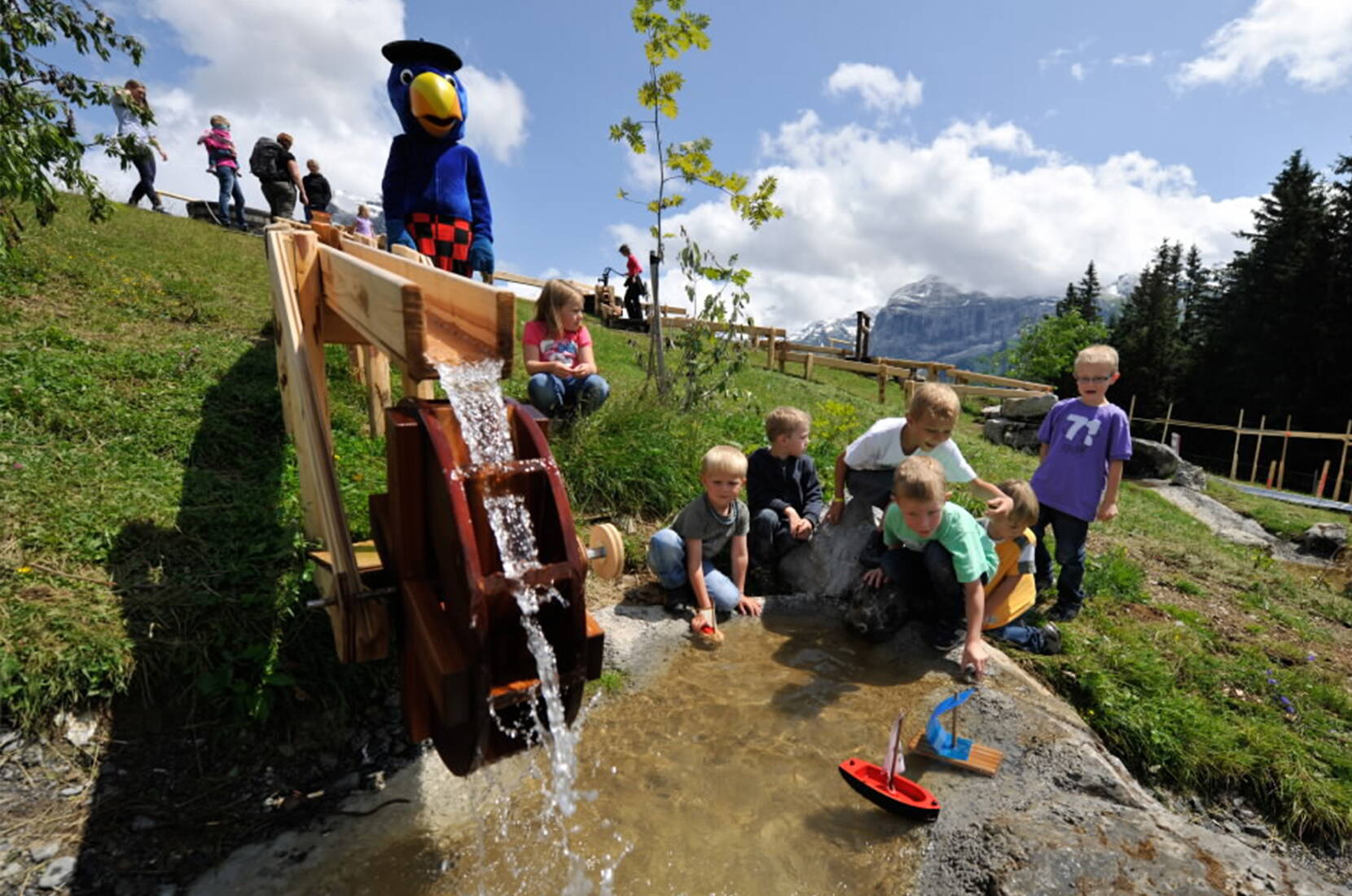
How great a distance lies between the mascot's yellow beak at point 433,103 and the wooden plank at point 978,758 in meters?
4.65

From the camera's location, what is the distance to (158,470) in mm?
3645

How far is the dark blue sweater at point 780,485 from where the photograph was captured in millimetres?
4488

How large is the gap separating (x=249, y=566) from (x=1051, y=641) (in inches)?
159

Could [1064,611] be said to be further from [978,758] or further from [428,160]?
[428,160]

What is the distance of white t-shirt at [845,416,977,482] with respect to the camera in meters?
4.00

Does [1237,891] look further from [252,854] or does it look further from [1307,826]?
[252,854]

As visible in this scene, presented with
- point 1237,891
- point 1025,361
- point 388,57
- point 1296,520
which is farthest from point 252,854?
point 1025,361

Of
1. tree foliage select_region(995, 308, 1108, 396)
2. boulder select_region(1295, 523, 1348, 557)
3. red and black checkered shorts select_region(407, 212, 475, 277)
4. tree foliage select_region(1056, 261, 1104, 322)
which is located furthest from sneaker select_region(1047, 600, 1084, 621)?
tree foliage select_region(1056, 261, 1104, 322)

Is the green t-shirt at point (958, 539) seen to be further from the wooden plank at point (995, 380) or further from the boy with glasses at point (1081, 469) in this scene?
the wooden plank at point (995, 380)

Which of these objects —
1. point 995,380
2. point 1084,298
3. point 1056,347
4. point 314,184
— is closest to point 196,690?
point 314,184

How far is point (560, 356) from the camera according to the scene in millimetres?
4562

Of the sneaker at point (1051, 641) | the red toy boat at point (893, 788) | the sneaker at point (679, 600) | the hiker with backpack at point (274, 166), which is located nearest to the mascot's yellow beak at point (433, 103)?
the sneaker at point (679, 600)

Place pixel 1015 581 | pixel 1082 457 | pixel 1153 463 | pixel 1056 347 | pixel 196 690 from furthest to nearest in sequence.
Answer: pixel 1056 347 → pixel 1153 463 → pixel 1082 457 → pixel 1015 581 → pixel 196 690

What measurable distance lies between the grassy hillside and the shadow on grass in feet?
0.04
